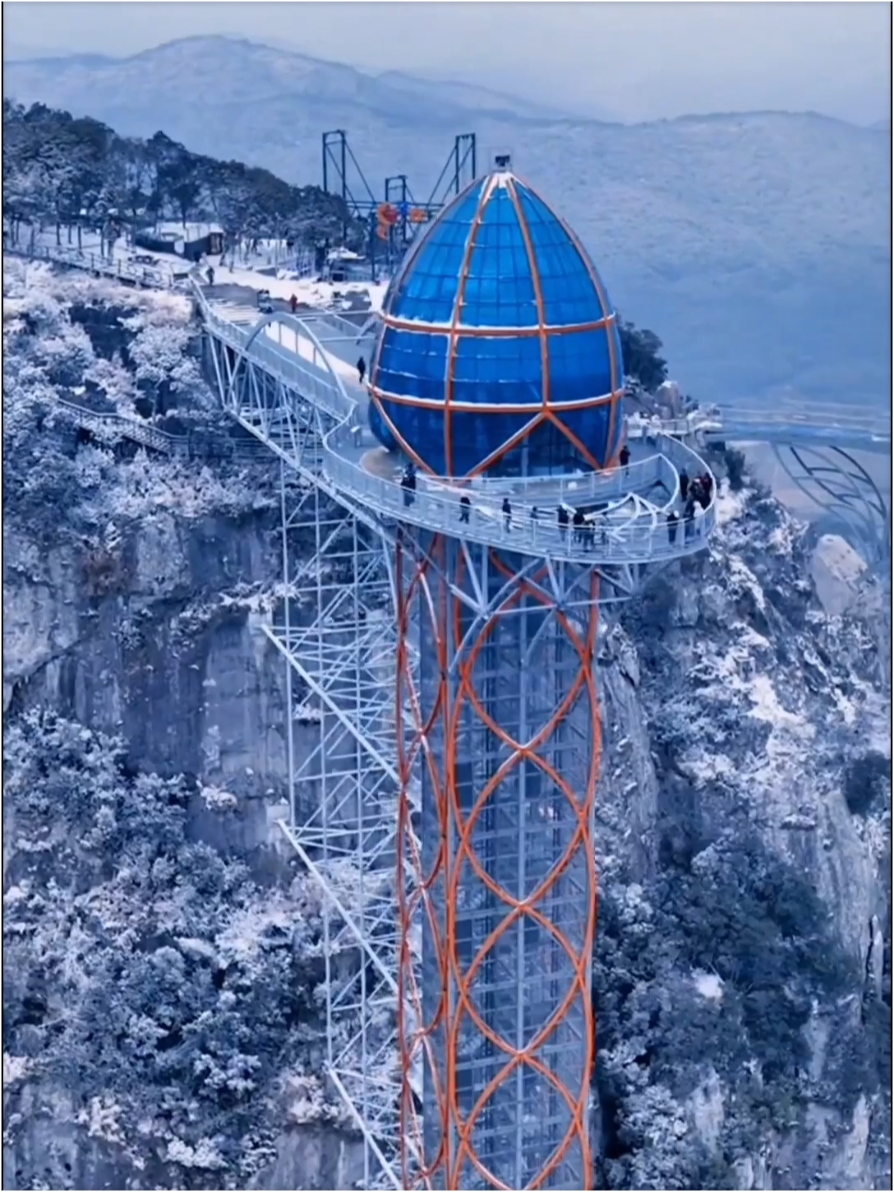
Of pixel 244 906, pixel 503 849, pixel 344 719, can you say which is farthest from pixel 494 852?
pixel 244 906

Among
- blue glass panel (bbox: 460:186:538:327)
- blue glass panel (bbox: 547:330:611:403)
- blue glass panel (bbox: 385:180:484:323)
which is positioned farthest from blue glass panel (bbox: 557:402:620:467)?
blue glass panel (bbox: 385:180:484:323)

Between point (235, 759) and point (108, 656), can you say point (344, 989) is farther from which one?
point (108, 656)

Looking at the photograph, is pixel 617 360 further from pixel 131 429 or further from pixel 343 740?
pixel 131 429

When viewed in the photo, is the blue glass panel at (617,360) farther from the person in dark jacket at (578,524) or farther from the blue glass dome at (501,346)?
the person in dark jacket at (578,524)

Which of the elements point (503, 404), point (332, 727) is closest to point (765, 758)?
point (332, 727)

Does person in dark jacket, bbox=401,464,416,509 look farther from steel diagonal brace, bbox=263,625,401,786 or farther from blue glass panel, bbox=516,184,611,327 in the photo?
steel diagonal brace, bbox=263,625,401,786

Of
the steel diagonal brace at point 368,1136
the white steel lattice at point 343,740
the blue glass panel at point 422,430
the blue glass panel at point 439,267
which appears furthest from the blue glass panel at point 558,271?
the steel diagonal brace at point 368,1136
